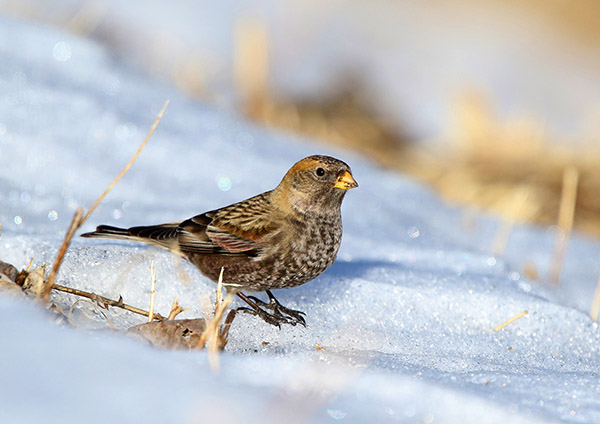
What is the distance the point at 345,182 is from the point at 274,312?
29.2 inches

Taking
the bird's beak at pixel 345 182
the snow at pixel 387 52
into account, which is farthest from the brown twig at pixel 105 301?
the snow at pixel 387 52

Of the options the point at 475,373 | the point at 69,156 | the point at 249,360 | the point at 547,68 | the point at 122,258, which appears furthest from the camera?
the point at 547,68

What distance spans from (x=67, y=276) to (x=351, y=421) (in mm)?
1615

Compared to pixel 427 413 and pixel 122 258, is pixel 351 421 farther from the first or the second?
pixel 122 258

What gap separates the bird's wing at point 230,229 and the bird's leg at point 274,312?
0.25 m

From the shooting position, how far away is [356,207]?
529cm

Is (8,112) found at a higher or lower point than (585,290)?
higher

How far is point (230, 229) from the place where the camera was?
3.74m

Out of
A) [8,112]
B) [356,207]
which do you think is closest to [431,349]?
[356,207]

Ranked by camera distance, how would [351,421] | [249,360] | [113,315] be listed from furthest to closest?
[113,315]
[249,360]
[351,421]

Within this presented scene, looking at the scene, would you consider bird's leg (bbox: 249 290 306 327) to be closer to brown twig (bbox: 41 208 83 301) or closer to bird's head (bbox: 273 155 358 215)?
bird's head (bbox: 273 155 358 215)

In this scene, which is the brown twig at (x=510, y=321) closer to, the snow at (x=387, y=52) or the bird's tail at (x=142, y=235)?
the bird's tail at (x=142, y=235)

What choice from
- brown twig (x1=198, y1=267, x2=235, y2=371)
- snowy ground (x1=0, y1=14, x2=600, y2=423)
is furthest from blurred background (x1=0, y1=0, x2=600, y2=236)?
brown twig (x1=198, y1=267, x2=235, y2=371)

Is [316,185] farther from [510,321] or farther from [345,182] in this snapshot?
[510,321]
